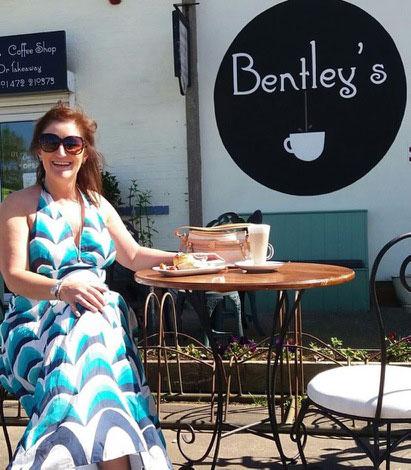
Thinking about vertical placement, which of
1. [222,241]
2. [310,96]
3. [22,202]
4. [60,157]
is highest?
[310,96]

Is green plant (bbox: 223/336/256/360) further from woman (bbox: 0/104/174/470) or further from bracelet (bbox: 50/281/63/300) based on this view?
bracelet (bbox: 50/281/63/300)

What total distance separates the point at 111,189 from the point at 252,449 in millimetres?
4013

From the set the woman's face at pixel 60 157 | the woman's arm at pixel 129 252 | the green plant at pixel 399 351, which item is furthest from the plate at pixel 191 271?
the green plant at pixel 399 351

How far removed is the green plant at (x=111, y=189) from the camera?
6309mm

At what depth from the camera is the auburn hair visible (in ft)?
7.28

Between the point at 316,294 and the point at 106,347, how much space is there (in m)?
4.19

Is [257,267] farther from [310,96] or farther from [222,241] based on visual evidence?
[310,96]

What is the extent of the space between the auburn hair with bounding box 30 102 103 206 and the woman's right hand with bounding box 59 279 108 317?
502 mm

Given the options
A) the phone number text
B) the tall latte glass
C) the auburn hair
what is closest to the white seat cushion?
the tall latte glass

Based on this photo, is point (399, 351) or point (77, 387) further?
point (399, 351)

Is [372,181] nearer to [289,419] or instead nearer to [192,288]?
[289,419]

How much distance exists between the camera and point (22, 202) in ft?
6.95

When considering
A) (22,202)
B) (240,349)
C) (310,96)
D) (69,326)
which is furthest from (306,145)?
(69,326)

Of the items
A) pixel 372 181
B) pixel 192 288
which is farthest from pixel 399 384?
pixel 372 181
